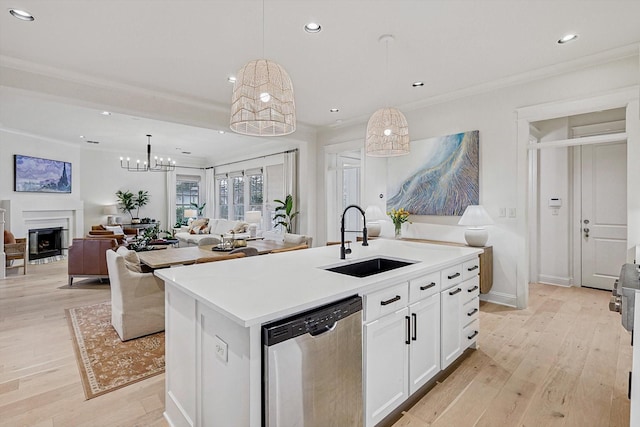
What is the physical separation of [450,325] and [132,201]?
9223mm

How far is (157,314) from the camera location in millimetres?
3141

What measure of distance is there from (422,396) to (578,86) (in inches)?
140

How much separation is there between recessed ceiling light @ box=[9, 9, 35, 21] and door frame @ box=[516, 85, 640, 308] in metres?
4.84

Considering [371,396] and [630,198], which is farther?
[630,198]

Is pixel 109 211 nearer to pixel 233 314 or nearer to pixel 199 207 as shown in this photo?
pixel 199 207

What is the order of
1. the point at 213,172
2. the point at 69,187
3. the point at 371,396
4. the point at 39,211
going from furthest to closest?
the point at 213,172 < the point at 69,187 < the point at 39,211 < the point at 371,396

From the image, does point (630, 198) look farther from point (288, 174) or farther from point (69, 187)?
point (69, 187)

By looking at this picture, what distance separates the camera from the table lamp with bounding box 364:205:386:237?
4758 mm

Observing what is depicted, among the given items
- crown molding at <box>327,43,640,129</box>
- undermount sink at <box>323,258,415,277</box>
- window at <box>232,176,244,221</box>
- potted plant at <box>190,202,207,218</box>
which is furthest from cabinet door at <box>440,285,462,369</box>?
potted plant at <box>190,202,207,218</box>

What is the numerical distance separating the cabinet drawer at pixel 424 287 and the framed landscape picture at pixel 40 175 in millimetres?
8276

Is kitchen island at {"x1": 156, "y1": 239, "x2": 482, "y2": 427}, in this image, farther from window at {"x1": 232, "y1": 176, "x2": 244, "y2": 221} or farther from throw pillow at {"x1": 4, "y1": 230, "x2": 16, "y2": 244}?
window at {"x1": 232, "y1": 176, "x2": 244, "y2": 221}

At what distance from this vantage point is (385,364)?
5.59 ft

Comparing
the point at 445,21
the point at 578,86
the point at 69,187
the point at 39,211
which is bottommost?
the point at 39,211

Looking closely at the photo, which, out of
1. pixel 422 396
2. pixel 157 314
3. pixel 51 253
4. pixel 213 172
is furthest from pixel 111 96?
pixel 213 172
